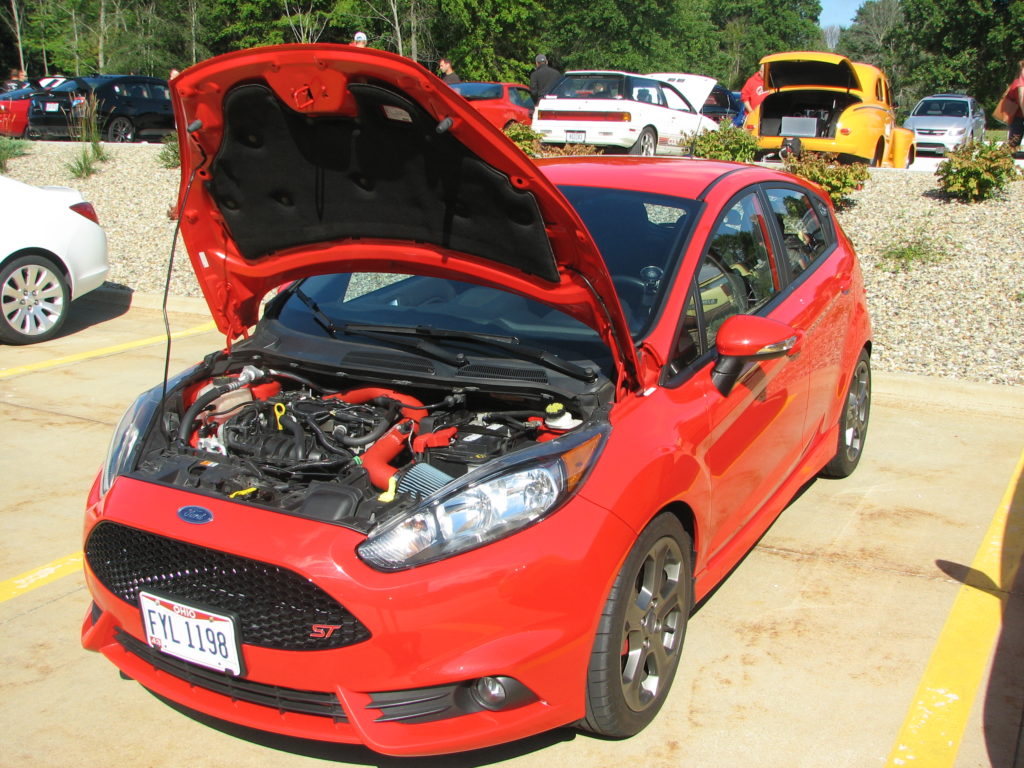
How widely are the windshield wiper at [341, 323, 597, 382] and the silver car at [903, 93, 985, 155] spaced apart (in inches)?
871

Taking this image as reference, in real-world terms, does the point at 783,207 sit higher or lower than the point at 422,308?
higher

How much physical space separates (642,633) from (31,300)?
264 inches

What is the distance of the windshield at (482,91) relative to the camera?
742 inches

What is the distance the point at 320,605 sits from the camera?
103 inches

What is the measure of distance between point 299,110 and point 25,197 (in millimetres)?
6122

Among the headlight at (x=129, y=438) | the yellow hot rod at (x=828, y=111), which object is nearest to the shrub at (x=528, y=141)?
the yellow hot rod at (x=828, y=111)

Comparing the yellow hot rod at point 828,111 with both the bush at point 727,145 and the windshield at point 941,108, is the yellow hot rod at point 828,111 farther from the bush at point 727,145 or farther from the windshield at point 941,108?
the windshield at point 941,108

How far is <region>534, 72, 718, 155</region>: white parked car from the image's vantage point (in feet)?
49.5

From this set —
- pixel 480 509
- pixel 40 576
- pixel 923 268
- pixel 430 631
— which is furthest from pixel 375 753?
pixel 923 268

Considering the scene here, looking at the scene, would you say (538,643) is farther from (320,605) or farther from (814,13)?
(814,13)

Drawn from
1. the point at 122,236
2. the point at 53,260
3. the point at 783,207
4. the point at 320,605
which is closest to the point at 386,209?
the point at 320,605

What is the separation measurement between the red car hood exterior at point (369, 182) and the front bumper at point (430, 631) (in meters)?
0.80

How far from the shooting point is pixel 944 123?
2388 cm

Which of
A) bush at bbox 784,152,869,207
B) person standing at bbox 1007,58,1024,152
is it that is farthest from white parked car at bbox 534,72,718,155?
bush at bbox 784,152,869,207
